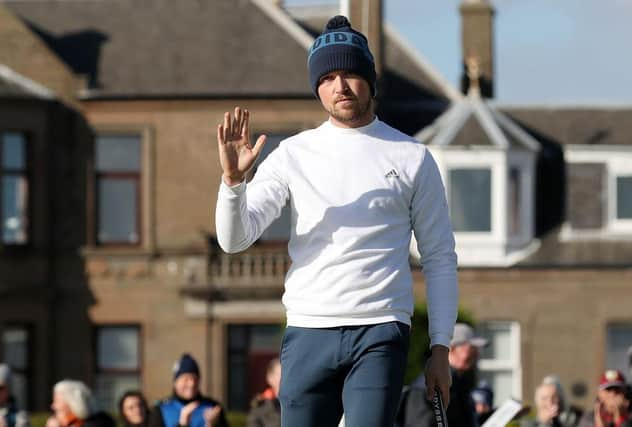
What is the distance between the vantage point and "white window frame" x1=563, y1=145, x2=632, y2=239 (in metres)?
36.6

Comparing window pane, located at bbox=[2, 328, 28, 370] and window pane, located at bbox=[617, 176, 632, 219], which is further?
window pane, located at bbox=[617, 176, 632, 219]

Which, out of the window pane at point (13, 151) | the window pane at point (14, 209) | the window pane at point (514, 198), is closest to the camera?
the window pane at point (13, 151)

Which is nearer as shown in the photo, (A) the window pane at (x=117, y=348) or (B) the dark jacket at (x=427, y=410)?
(B) the dark jacket at (x=427, y=410)

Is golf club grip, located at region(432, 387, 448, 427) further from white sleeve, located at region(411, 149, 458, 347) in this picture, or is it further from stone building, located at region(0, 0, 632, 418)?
stone building, located at region(0, 0, 632, 418)

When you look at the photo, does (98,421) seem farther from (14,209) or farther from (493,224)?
(493,224)

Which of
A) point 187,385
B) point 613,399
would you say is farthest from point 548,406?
point 187,385

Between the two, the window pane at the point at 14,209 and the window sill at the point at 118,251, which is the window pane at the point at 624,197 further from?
the window pane at the point at 14,209

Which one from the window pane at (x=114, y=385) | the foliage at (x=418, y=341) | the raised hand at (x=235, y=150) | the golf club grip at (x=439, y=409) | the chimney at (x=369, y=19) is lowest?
the window pane at (x=114, y=385)

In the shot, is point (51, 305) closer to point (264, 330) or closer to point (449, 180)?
point (264, 330)

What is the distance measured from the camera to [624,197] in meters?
36.8

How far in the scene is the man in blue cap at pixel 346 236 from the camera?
596 centimetres

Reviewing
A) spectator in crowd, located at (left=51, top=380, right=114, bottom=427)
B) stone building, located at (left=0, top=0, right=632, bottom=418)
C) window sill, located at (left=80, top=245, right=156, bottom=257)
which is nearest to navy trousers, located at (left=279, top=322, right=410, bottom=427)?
spectator in crowd, located at (left=51, top=380, right=114, bottom=427)

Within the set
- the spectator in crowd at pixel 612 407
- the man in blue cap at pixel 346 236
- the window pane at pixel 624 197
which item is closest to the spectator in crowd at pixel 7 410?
the spectator in crowd at pixel 612 407

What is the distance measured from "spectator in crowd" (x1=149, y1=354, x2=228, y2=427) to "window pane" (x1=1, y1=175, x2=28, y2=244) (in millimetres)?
22380
